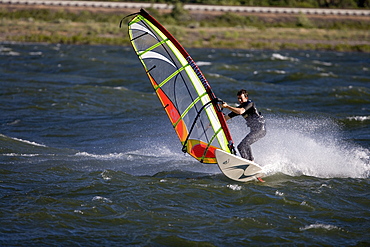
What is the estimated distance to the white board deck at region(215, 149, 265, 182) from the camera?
28.0 ft

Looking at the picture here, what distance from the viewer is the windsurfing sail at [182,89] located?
28.6 ft

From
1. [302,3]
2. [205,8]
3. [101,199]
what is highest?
[302,3]

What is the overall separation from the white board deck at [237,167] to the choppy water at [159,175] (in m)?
0.24

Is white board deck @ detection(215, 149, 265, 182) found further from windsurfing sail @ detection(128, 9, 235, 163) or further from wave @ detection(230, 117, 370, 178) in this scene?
wave @ detection(230, 117, 370, 178)

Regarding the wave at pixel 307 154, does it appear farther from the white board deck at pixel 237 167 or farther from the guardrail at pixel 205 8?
the guardrail at pixel 205 8

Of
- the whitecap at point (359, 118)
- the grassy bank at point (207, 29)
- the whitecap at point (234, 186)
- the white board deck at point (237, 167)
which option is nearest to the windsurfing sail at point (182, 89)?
the white board deck at point (237, 167)

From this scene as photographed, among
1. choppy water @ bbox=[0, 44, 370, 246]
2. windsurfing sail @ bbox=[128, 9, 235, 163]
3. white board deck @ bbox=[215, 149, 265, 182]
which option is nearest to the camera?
choppy water @ bbox=[0, 44, 370, 246]

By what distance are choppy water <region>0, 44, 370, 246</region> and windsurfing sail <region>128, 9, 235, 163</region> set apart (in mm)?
754

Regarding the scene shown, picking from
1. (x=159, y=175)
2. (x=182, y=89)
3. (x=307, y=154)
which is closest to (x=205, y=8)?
(x=307, y=154)

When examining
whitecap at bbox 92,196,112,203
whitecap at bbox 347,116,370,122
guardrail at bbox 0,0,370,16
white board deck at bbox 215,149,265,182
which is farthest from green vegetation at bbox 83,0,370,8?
whitecap at bbox 92,196,112,203

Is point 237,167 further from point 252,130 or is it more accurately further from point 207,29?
point 207,29

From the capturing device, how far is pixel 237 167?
8.70 metres

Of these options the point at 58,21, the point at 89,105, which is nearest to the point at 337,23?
the point at 58,21

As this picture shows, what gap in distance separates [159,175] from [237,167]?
5.64ft
